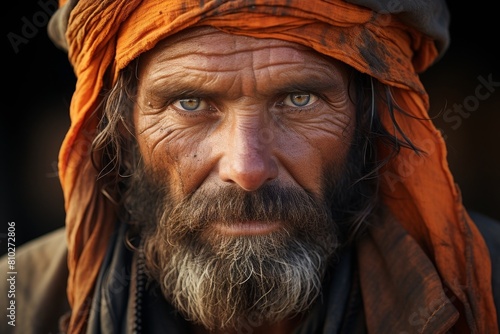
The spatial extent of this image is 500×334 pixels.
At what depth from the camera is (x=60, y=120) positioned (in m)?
4.06

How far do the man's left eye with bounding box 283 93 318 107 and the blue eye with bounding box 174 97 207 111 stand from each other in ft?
0.88

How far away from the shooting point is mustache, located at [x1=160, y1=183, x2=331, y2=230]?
6.04 ft

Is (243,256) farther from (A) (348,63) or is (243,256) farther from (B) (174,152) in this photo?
(A) (348,63)

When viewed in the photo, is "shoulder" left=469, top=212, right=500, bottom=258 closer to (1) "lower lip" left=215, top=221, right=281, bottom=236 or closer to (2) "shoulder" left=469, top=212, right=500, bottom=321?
(2) "shoulder" left=469, top=212, right=500, bottom=321

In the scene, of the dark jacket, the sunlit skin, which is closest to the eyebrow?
the sunlit skin

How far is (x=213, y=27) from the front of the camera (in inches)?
71.6

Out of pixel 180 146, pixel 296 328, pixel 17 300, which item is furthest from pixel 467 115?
pixel 17 300

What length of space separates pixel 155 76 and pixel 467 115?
9.30 ft

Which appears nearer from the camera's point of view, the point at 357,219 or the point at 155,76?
the point at 155,76

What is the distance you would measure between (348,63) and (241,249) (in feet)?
2.24

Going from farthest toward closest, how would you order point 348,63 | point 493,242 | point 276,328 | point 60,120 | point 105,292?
point 60,120 → point 493,242 → point 276,328 → point 105,292 → point 348,63

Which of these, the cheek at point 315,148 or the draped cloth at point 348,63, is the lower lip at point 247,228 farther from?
the draped cloth at point 348,63

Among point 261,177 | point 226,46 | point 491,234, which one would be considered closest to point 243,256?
point 261,177

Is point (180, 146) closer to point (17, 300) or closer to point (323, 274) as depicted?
point (323, 274)
